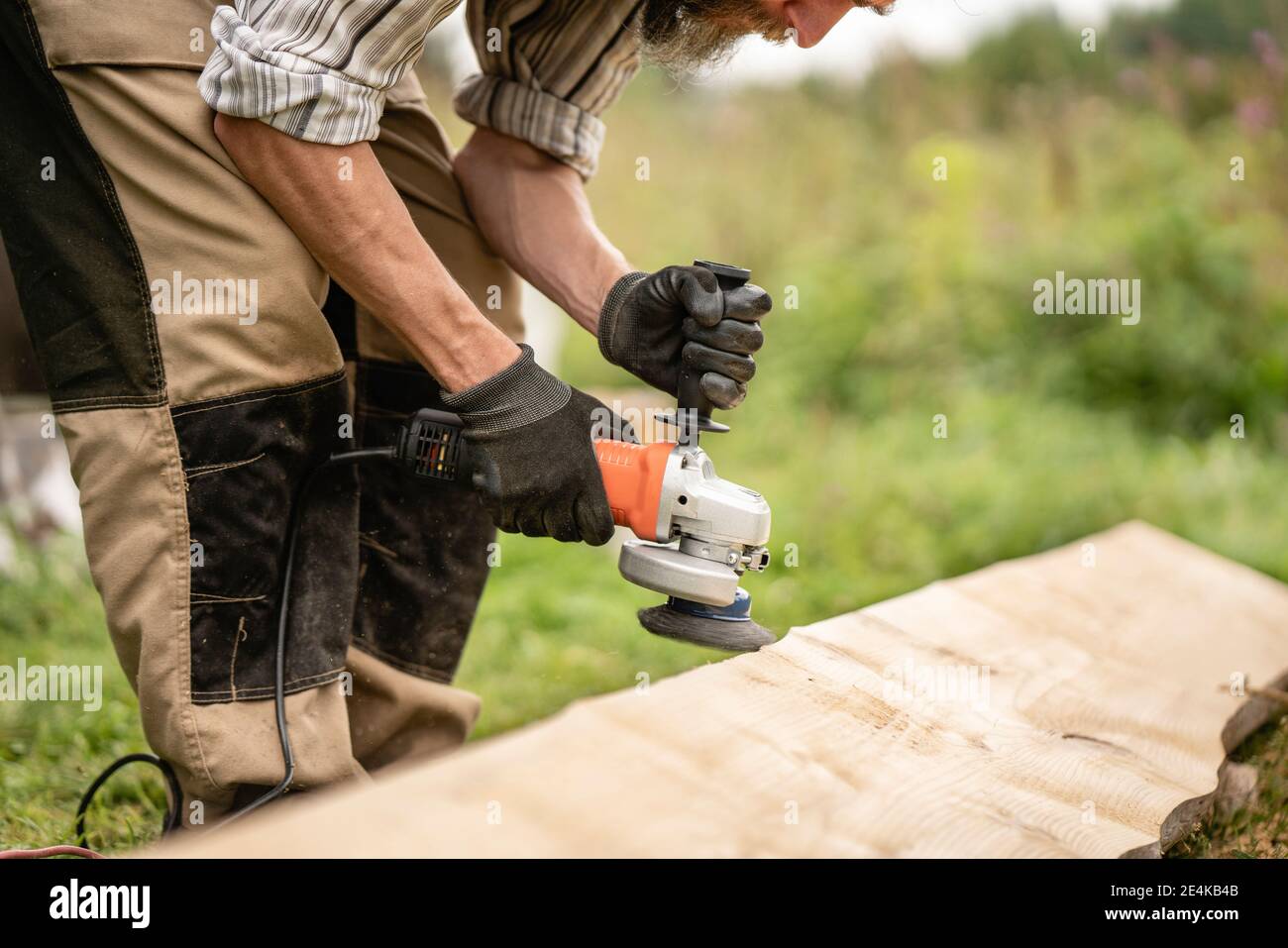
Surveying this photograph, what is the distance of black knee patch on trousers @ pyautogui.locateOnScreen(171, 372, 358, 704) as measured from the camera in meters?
1.77

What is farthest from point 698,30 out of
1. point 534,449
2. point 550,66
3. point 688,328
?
point 534,449

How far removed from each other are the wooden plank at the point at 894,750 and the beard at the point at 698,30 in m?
1.12

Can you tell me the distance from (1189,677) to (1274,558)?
5.38 feet

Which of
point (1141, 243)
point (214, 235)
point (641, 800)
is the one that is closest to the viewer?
point (641, 800)

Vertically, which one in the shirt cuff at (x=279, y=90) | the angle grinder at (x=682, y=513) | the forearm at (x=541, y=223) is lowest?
the angle grinder at (x=682, y=513)

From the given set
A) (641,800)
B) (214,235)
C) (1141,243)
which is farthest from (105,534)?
(1141,243)

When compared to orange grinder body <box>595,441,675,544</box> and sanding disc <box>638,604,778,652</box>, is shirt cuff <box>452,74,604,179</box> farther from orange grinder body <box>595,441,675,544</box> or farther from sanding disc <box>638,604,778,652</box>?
sanding disc <box>638,604,778,652</box>

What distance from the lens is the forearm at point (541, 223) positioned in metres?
2.21

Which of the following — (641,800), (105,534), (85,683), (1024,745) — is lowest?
(85,683)

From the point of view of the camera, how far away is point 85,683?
9.53 ft

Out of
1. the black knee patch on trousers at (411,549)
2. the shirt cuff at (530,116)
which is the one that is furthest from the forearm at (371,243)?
the shirt cuff at (530,116)

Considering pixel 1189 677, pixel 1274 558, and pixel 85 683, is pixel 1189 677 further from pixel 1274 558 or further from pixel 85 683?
pixel 85 683

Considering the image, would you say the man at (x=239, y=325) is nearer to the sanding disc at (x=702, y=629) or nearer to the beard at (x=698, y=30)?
the beard at (x=698, y=30)

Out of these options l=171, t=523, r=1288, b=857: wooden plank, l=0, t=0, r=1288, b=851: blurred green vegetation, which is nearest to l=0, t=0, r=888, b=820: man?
l=171, t=523, r=1288, b=857: wooden plank
